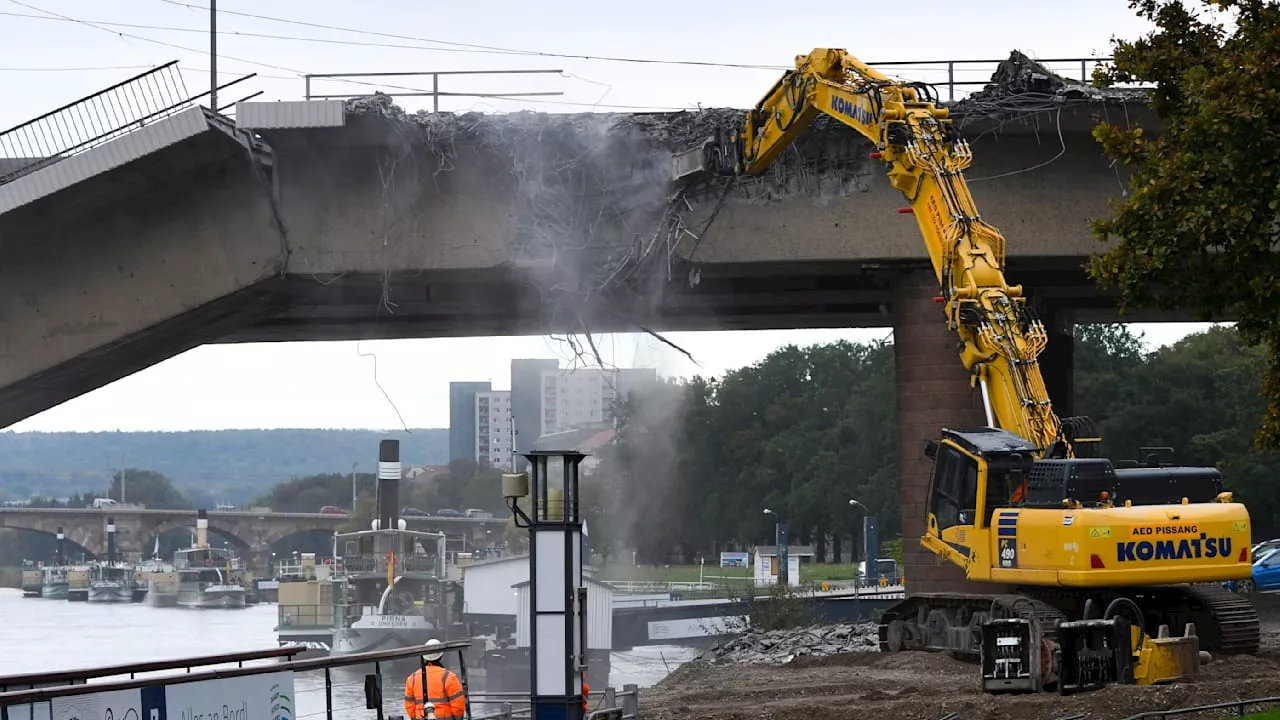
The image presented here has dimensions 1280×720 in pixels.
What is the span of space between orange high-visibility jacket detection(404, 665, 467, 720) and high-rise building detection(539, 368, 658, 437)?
13146mm

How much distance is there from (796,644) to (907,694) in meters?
15.4

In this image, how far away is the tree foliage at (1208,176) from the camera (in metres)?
14.8

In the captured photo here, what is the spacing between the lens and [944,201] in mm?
23422

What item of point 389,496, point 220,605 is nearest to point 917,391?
point 389,496

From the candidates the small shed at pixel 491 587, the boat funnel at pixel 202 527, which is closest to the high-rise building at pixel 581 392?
the small shed at pixel 491 587

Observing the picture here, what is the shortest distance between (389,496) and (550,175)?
57.5 metres

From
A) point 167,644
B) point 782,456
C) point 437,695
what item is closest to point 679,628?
point 167,644

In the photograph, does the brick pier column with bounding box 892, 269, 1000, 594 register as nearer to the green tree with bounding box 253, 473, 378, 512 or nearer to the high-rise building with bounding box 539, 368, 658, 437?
the high-rise building with bounding box 539, 368, 658, 437

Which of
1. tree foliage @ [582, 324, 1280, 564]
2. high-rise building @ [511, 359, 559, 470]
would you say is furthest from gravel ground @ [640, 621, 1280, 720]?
tree foliage @ [582, 324, 1280, 564]

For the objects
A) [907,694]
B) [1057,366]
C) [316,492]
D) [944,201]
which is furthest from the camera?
[316,492]

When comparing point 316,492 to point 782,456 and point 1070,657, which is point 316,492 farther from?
point 1070,657

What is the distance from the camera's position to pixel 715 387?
99.8 metres

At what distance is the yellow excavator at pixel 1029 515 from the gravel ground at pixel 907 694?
2.08 feet

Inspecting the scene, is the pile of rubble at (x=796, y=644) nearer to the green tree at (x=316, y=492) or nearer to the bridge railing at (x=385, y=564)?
the bridge railing at (x=385, y=564)
